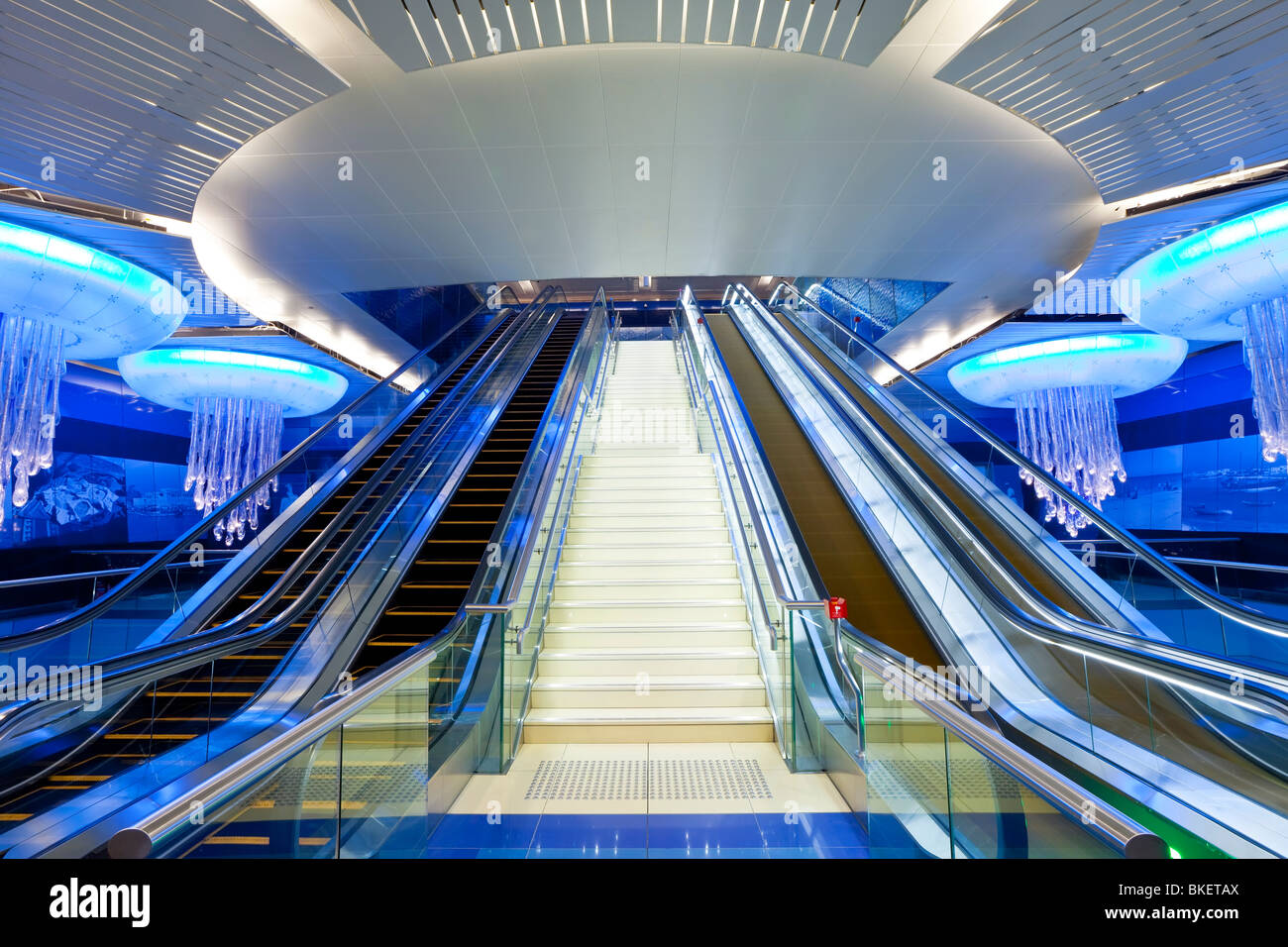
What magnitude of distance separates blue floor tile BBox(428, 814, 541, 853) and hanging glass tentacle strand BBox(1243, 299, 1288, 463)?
23.0 feet

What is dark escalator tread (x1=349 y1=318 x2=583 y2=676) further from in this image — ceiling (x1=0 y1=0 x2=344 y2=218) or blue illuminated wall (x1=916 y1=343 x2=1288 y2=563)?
blue illuminated wall (x1=916 y1=343 x2=1288 y2=563)

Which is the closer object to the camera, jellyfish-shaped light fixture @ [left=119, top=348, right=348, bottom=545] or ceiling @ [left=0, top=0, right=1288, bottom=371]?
ceiling @ [left=0, top=0, right=1288, bottom=371]

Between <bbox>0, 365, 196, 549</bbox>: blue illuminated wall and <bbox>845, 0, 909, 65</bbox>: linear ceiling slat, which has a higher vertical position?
<bbox>845, 0, 909, 65</bbox>: linear ceiling slat

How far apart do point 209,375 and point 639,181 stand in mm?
8197

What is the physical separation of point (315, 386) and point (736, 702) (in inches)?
414

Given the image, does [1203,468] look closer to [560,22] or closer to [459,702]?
[560,22]

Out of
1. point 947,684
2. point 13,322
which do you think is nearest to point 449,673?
point 947,684

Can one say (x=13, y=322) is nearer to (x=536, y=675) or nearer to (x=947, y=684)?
(x=536, y=675)

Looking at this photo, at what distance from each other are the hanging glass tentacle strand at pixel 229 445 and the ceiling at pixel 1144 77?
11.1 m

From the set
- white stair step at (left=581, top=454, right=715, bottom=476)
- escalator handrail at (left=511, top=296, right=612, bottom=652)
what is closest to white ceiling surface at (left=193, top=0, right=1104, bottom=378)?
escalator handrail at (left=511, top=296, right=612, bottom=652)

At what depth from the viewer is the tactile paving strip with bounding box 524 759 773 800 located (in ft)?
11.9

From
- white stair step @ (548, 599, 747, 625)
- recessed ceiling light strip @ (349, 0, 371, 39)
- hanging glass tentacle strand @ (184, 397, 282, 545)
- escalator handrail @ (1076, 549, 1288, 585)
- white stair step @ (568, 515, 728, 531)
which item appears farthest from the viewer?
hanging glass tentacle strand @ (184, 397, 282, 545)

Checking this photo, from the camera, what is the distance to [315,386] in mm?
12219

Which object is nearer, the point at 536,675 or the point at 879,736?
the point at 879,736
